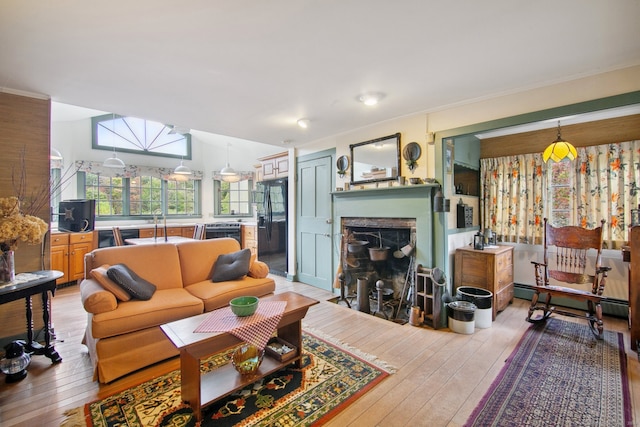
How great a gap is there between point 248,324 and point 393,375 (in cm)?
119

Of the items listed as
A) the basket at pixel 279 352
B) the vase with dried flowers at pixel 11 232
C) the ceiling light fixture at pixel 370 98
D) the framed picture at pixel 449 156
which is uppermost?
the ceiling light fixture at pixel 370 98

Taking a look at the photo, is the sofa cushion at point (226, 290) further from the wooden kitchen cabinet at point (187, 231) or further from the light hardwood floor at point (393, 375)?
the wooden kitchen cabinet at point (187, 231)

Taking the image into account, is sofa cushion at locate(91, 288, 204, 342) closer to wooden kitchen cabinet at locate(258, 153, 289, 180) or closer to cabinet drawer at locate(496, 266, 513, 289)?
wooden kitchen cabinet at locate(258, 153, 289, 180)

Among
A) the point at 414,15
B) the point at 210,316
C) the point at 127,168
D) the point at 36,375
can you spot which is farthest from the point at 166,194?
the point at 414,15

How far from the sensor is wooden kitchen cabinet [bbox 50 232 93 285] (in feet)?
14.9

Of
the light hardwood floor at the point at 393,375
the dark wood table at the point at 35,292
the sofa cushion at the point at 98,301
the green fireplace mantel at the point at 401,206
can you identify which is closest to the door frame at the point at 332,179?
the green fireplace mantel at the point at 401,206

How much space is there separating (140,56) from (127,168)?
4.85 m

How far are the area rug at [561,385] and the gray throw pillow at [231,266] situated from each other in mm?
2399

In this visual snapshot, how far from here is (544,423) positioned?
1.69 m

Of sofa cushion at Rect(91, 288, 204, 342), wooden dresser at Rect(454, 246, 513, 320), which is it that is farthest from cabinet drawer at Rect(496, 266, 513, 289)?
sofa cushion at Rect(91, 288, 204, 342)

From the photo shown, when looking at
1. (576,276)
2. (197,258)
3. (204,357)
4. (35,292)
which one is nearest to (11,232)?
(35,292)

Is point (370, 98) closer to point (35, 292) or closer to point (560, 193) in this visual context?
point (560, 193)

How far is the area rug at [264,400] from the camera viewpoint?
1.70 m

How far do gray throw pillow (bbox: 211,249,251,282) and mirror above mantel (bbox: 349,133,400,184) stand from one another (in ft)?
5.88
